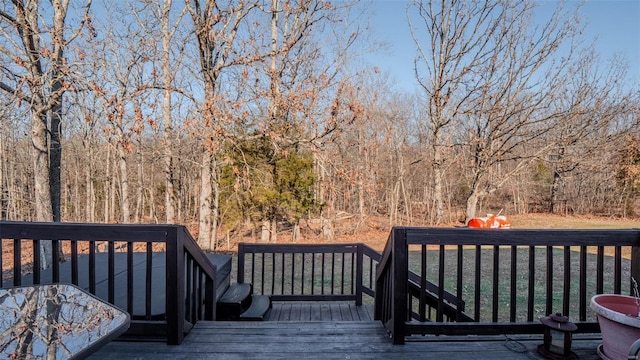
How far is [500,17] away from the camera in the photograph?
1244 centimetres

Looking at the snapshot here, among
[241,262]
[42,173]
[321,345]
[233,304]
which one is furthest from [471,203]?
[42,173]

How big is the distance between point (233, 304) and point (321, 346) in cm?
169

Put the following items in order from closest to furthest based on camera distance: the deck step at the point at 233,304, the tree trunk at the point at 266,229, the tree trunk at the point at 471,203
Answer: the deck step at the point at 233,304 → the tree trunk at the point at 266,229 → the tree trunk at the point at 471,203

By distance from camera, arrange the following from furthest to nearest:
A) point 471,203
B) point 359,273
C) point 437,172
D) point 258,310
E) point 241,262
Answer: point 471,203 → point 437,172 → point 241,262 → point 359,273 → point 258,310

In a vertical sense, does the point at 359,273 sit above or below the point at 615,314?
below

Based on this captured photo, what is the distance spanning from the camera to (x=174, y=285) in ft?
7.96

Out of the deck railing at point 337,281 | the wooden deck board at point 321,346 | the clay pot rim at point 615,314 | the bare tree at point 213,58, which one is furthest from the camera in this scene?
the bare tree at point 213,58

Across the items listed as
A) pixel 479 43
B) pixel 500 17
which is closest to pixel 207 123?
pixel 479 43

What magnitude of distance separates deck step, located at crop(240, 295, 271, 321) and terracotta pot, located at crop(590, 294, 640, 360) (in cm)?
299

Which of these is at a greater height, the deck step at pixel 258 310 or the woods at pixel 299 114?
the woods at pixel 299 114

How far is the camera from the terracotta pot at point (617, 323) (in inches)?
77.5

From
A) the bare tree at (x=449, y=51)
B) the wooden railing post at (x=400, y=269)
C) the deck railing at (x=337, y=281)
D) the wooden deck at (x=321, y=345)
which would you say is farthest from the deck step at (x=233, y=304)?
the bare tree at (x=449, y=51)

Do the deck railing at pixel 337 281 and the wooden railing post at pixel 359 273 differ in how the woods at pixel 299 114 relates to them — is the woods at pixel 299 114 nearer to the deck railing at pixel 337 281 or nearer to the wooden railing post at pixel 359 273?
the deck railing at pixel 337 281

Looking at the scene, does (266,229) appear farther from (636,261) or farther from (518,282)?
(636,261)
